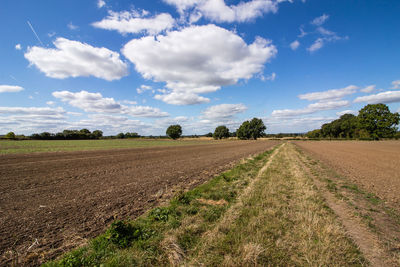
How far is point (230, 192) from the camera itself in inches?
318

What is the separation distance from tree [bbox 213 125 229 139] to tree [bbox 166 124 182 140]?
40.1 meters

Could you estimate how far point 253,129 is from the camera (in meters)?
151

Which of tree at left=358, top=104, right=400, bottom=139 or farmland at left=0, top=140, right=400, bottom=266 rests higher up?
tree at left=358, top=104, right=400, bottom=139

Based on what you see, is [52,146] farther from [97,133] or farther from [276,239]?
[97,133]

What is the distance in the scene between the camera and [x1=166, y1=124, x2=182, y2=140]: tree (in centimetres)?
14412

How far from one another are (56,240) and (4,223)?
2.61 m

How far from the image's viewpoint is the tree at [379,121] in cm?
8356

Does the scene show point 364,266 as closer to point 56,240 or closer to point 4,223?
point 56,240

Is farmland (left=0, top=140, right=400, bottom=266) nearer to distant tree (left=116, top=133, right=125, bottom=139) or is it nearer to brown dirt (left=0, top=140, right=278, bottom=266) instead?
brown dirt (left=0, top=140, right=278, bottom=266)

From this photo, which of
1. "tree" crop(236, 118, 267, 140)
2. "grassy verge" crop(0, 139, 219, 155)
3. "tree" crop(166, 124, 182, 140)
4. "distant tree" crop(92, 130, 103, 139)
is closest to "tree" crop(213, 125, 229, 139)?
"tree" crop(236, 118, 267, 140)

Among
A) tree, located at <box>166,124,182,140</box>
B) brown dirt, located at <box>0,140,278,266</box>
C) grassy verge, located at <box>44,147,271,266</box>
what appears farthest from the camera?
tree, located at <box>166,124,182,140</box>

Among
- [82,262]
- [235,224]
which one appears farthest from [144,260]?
[235,224]

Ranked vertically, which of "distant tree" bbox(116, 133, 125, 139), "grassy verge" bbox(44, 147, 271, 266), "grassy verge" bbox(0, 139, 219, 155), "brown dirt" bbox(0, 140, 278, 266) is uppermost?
"distant tree" bbox(116, 133, 125, 139)

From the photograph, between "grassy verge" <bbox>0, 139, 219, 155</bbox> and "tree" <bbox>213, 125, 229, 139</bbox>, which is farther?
"tree" <bbox>213, 125, 229, 139</bbox>
